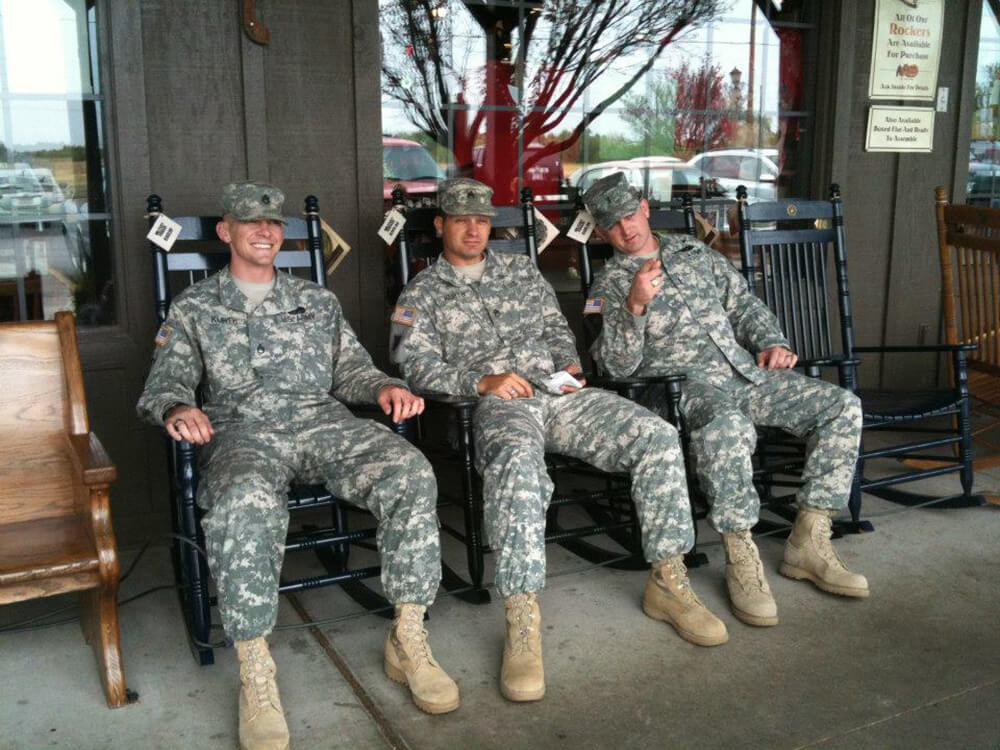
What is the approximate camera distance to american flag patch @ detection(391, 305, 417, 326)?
321 centimetres

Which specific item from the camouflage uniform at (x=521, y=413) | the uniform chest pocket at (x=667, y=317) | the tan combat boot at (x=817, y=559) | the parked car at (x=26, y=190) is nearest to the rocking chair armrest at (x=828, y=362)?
the uniform chest pocket at (x=667, y=317)

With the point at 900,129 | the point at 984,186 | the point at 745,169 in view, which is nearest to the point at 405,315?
the point at 745,169

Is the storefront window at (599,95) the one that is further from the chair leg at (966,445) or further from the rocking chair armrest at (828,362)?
the chair leg at (966,445)

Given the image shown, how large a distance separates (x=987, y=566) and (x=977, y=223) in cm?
145

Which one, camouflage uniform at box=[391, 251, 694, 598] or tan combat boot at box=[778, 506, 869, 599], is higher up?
camouflage uniform at box=[391, 251, 694, 598]

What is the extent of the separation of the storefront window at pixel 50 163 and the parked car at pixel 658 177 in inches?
75.2

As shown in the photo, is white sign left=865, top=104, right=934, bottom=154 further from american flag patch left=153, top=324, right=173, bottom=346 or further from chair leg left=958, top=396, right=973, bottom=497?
american flag patch left=153, top=324, right=173, bottom=346

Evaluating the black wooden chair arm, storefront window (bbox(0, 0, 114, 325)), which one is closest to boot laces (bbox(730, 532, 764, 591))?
the black wooden chair arm

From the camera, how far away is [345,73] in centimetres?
365

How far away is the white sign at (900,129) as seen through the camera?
4.70m

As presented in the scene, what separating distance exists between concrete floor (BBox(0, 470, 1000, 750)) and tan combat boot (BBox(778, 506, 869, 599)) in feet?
0.13

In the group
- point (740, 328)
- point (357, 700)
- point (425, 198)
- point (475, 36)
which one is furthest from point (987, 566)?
point (475, 36)

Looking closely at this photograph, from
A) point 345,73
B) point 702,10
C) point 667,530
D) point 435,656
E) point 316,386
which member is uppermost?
point 702,10

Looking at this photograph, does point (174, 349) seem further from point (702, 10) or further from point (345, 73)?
point (702, 10)
